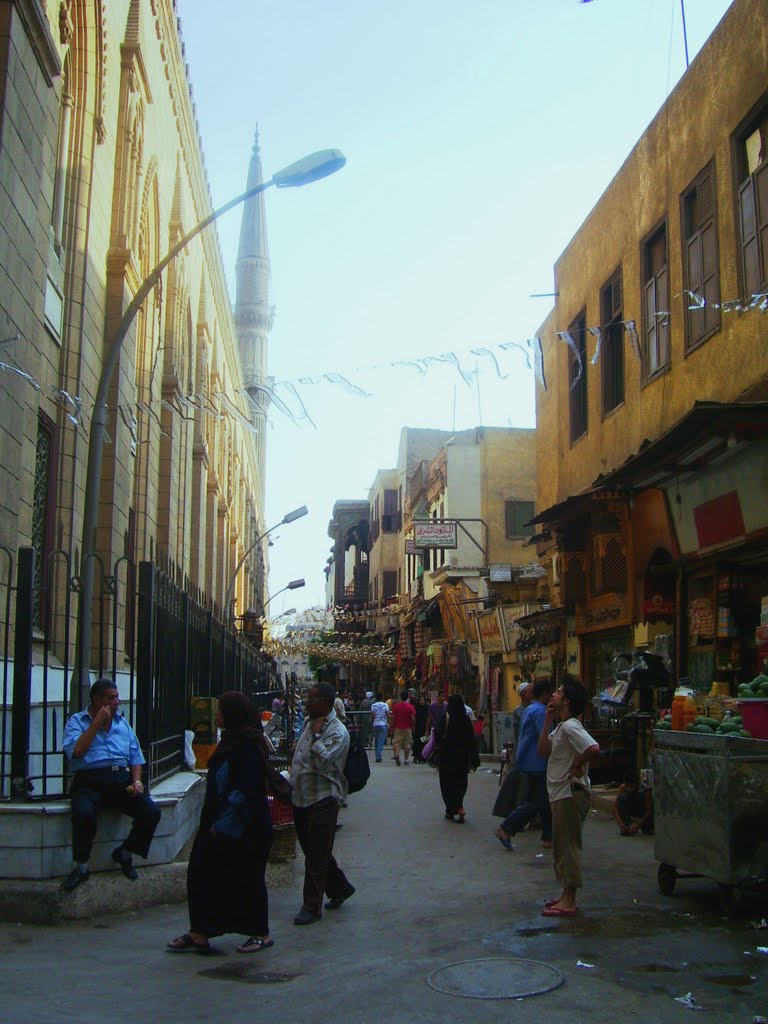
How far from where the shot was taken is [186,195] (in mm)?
24781

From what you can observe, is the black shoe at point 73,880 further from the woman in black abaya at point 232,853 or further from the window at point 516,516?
the window at point 516,516

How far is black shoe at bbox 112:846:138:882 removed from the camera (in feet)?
23.7

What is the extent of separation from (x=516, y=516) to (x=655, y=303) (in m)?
21.2

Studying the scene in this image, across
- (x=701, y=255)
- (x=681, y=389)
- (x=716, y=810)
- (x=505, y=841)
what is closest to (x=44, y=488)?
(x=505, y=841)

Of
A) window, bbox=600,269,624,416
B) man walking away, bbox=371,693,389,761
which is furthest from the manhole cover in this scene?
man walking away, bbox=371,693,389,761

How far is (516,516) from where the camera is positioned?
35.7 meters

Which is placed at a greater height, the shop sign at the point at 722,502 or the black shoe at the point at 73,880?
the shop sign at the point at 722,502

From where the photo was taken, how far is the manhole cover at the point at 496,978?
5.28m

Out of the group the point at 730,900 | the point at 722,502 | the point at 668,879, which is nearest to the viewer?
the point at 730,900

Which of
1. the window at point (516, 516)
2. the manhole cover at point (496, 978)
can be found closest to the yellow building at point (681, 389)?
the manhole cover at point (496, 978)

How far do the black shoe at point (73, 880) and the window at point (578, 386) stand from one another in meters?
12.8

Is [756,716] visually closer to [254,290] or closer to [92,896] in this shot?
[92,896]

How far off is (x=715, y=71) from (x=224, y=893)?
10929 millimetres

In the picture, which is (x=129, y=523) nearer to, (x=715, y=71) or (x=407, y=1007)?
(x=715, y=71)
